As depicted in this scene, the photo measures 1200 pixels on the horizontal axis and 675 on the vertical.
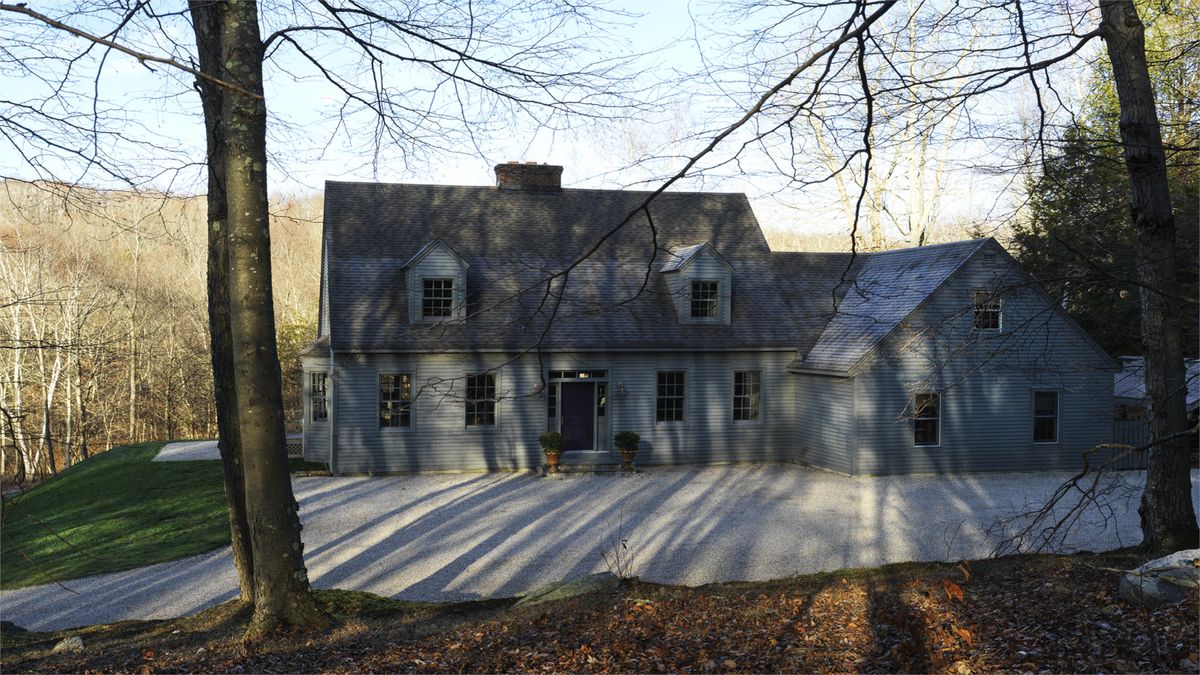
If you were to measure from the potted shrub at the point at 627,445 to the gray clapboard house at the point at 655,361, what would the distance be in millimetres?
625

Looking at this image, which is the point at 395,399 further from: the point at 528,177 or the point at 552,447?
the point at 528,177

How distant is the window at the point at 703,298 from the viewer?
24078mm

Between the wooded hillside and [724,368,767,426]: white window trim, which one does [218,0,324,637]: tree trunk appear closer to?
[724,368,767,426]: white window trim

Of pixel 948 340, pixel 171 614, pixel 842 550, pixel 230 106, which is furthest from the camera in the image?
pixel 948 340

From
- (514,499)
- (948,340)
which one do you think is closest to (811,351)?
(948,340)

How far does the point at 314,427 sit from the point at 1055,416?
58.3 feet

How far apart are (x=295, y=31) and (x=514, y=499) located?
12.0 m

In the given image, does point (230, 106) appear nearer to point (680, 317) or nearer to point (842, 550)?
point (842, 550)

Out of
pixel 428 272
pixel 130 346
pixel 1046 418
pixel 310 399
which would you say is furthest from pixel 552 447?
pixel 130 346

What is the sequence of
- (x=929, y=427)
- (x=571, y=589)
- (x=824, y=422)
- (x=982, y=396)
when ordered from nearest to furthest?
(x=571, y=589), (x=929, y=427), (x=982, y=396), (x=824, y=422)

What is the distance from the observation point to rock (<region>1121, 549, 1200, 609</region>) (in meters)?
6.57

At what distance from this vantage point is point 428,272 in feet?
73.8

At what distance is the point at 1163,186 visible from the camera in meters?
9.09

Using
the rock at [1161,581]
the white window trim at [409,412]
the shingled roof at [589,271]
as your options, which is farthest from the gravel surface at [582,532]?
the rock at [1161,581]
